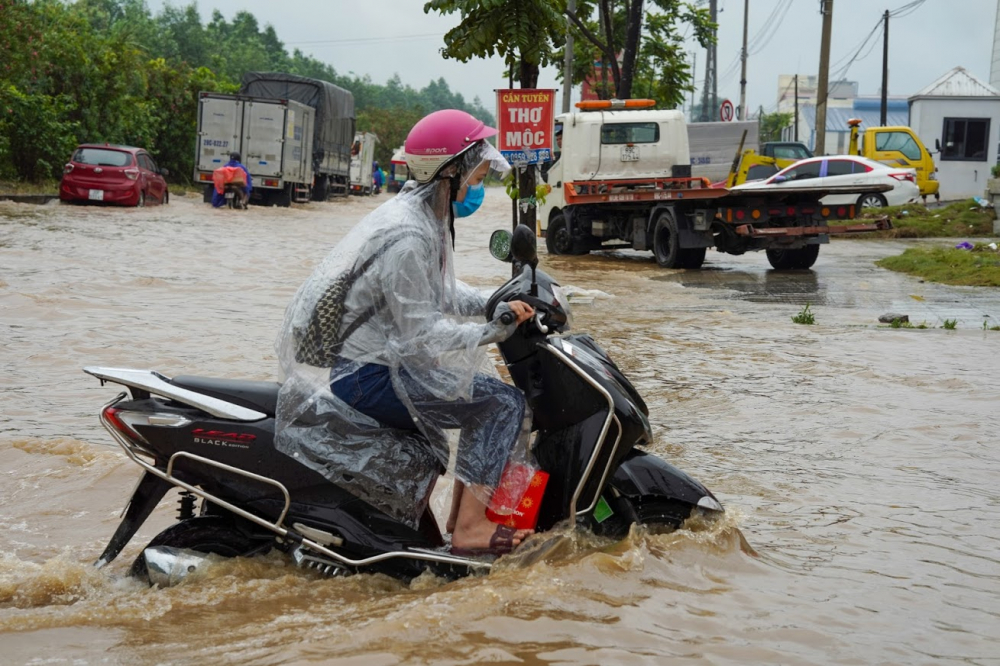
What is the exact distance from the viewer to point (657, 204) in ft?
58.5

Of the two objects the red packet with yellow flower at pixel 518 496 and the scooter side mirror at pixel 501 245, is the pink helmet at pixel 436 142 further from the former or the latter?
Answer: the red packet with yellow flower at pixel 518 496

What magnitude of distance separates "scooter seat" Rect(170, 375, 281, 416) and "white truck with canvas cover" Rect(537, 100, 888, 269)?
12.7 m

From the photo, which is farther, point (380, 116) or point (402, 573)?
point (380, 116)

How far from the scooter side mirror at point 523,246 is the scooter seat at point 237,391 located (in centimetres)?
90

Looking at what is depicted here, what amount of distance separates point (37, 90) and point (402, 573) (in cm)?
2809

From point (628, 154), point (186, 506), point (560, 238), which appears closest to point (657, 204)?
point (628, 154)

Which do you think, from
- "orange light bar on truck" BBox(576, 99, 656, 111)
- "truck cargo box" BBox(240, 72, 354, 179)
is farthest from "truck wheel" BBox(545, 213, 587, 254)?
"truck cargo box" BBox(240, 72, 354, 179)

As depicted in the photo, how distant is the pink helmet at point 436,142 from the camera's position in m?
3.86

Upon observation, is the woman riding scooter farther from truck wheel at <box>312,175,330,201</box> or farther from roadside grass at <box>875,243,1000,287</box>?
truck wheel at <box>312,175,330,201</box>

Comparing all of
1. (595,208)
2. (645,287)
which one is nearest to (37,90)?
(595,208)

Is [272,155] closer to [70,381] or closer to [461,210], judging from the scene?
[70,381]

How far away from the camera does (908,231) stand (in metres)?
24.0

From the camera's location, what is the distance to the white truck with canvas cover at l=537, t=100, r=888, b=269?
16.6m

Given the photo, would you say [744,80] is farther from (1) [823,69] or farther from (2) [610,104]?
(2) [610,104]
